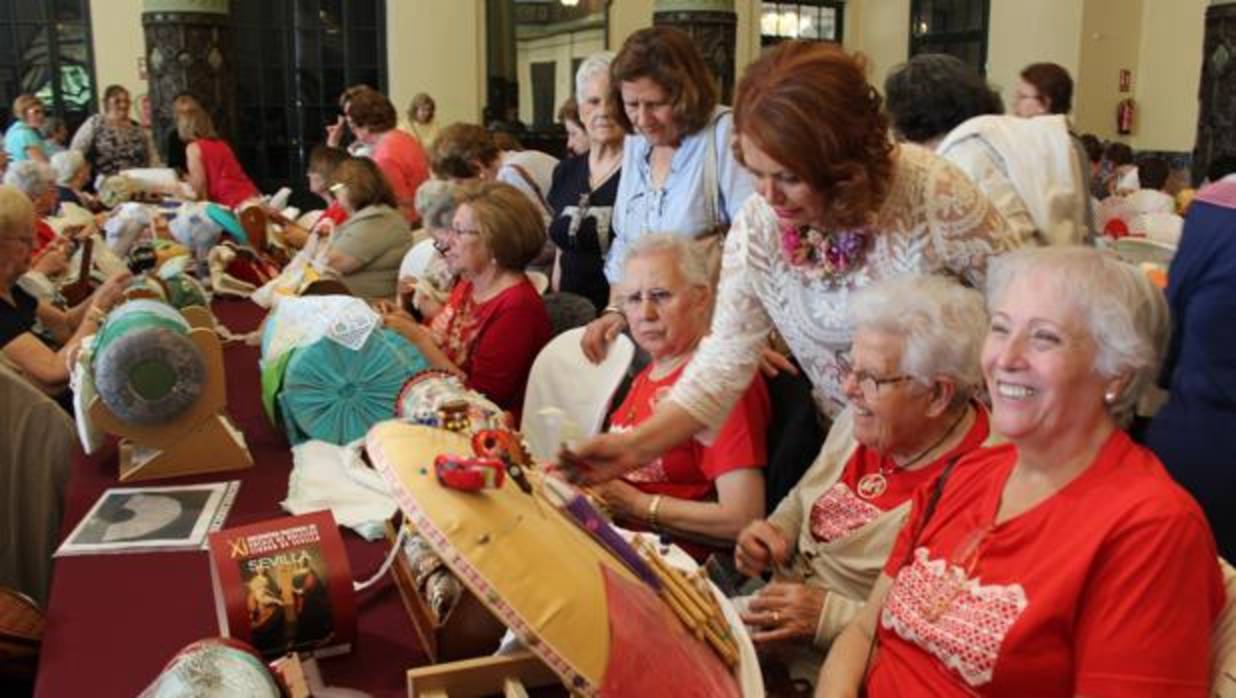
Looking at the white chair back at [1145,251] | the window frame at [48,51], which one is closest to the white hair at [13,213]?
the white chair back at [1145,251]

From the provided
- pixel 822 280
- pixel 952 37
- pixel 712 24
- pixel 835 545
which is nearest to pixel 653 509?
pixel 835 545

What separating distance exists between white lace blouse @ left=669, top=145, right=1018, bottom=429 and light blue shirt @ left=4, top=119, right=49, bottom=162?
22.5 ft

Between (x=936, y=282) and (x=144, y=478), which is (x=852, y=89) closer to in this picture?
(x=936, y=282)

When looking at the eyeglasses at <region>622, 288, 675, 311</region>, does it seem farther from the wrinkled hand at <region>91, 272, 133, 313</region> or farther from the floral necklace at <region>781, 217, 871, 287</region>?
the wrinkled hand at <region>91, 272, 133, 313</region>

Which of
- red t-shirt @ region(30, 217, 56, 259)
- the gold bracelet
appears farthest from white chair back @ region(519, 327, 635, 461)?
red t-shirt @ region(30, 217, 56, 259)

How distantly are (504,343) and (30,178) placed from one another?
287 cm

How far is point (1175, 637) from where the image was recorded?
1206mm

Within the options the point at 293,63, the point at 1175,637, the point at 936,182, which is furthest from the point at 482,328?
the point at 293,63

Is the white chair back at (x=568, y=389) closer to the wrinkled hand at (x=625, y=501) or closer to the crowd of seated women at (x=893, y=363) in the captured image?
the crowd of seated women at (x=893, y=363)

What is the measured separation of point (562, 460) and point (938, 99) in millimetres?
1387

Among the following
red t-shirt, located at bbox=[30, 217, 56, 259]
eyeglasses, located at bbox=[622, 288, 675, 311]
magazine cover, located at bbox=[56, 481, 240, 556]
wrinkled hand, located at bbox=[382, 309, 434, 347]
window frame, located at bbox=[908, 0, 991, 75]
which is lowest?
magazine cover, located at bbox=[56, 481, 240, 556]

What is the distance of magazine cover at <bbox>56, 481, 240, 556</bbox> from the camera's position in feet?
6.28

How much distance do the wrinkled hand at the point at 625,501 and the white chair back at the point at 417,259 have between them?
198cm

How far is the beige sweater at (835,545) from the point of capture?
5.66 ft
